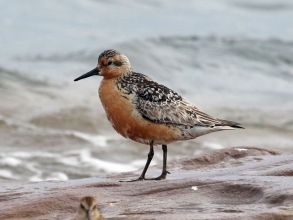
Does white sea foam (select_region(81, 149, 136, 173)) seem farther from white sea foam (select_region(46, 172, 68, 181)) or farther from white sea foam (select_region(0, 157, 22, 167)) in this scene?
white sea foam (select_region(0, 157, 22, 167))

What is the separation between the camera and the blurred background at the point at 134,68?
15060 mm

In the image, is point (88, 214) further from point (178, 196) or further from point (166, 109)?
point (166, 109)

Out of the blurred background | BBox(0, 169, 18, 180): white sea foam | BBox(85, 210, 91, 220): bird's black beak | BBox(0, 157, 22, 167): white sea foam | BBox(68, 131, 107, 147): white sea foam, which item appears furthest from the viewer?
BBox(68, 131, 107, 147): white sea foam

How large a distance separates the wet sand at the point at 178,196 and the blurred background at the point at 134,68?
5608mm

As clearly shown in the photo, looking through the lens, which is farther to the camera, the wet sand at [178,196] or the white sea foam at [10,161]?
the white sea foam at [10,161]

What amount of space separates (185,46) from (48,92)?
704 centimetres

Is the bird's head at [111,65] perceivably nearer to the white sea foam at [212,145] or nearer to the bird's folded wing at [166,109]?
the bird's folded wing at [166,109]

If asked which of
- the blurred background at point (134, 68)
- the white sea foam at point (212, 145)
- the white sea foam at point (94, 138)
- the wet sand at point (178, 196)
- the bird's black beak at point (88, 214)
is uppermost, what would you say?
the blurred background at point (134, 68)

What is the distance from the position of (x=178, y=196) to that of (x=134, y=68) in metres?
15.5

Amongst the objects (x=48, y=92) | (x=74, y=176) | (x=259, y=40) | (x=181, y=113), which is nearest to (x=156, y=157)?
(x=74, y=176)

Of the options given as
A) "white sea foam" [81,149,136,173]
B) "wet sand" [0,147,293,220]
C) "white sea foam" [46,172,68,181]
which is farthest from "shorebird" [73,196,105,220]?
"white sea foam" [81,149,136,173]

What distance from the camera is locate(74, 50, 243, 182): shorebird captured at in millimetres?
8023

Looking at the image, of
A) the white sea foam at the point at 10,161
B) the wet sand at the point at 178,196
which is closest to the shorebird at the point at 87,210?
the wet sand at the point at 178,196

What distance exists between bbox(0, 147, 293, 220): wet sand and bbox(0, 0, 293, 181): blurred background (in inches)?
221
